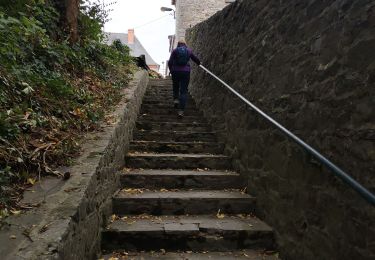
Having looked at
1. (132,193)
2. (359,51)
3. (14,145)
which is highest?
(359,51)

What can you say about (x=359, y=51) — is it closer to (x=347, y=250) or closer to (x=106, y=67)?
(x=347, y=250)

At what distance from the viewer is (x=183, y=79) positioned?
20.8 ft

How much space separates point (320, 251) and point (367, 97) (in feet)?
3.55

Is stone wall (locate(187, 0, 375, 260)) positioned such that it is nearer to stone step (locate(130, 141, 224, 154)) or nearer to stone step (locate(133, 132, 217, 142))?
stone step (locate(130, 141, 224, 154))

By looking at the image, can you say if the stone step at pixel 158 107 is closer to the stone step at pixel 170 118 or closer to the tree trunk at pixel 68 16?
the stone step at pixel 170 118

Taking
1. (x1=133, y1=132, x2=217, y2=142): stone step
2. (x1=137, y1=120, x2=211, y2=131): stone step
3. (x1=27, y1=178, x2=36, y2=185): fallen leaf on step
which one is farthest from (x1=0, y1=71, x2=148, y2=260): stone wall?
(x1=137, y1=120, x2=211, y2=131): stone step

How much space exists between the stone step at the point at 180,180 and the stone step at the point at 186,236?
0.72 metres

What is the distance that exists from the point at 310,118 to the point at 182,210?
1.59 m

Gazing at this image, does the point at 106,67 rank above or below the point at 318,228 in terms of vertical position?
above

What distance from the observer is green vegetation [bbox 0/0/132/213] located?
2363mm

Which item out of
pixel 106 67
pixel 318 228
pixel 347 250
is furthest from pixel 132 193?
pixel 106 67

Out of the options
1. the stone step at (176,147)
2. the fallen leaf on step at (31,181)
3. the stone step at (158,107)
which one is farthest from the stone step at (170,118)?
the fallen leaf on step at (31,181)

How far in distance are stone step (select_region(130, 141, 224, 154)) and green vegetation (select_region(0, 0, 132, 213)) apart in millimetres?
712

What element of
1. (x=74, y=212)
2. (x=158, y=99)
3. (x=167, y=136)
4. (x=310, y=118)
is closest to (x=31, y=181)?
(x=74, y=212)
